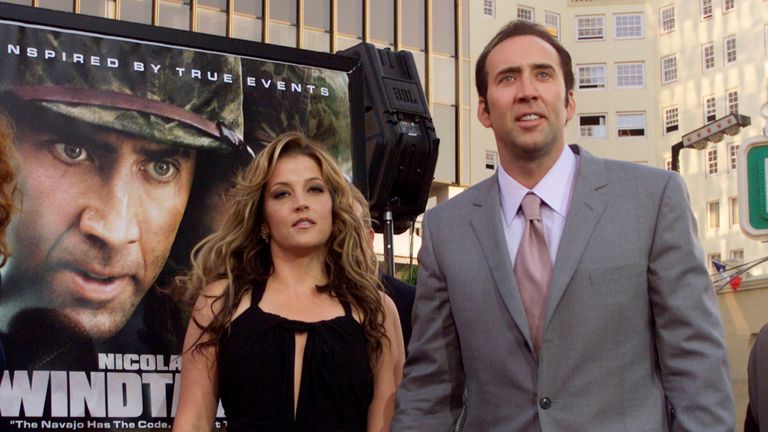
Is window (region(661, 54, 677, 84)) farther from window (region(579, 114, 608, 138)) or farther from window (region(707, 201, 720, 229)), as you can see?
window (region(707, 201, 720, 229))

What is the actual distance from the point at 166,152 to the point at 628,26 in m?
49.8

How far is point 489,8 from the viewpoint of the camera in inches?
1748

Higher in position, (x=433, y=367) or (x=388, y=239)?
(x=388, y=239)

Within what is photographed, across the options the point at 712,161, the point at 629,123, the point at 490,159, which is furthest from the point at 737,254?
the point at 490,159

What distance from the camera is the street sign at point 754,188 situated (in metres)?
7.16

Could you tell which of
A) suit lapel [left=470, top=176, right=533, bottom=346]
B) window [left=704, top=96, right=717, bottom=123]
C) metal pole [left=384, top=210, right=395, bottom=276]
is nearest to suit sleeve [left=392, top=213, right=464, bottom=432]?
suit lapel [left=470, top=176, right=533, bottom=346]

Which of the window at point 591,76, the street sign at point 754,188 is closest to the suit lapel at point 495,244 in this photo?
the street sign at point 754,188

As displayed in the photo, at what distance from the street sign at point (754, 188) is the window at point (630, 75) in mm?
44617

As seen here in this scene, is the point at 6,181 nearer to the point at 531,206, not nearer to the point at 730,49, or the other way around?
the point at 531,206

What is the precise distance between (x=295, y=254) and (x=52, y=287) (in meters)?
0.85

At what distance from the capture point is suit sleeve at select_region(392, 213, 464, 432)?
336 centimetres

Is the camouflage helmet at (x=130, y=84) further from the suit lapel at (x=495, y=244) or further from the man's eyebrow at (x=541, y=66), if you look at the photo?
the man's eyebrow at (x=541, y=66)

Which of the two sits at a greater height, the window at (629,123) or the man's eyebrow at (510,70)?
the window at (629,123)

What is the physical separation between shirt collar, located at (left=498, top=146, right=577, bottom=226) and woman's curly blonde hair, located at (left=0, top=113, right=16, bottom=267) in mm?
1783
